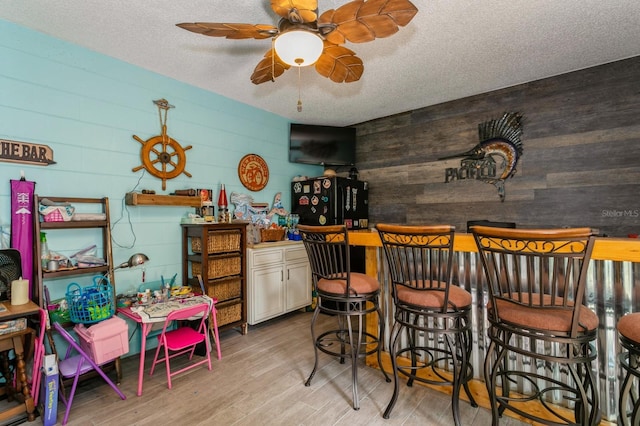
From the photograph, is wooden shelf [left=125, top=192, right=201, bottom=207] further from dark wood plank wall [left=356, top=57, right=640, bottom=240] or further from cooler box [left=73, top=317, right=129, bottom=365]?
dark wood plank wall [left=356, top=57, right=640, bottom=240]

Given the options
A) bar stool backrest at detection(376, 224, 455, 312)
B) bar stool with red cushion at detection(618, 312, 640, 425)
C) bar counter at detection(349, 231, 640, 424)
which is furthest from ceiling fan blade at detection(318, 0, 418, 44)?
bar stool with red cushion at detection(618, 312, 640, 425)

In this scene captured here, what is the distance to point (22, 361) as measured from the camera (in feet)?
6.05

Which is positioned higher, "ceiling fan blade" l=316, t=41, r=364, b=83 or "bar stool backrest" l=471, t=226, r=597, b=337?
"ceiling fan blade" l=316, t=41, r=364, b=83

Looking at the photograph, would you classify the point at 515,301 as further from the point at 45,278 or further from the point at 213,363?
the point at 45,278

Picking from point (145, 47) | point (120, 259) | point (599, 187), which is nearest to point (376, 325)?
point (120, 259)

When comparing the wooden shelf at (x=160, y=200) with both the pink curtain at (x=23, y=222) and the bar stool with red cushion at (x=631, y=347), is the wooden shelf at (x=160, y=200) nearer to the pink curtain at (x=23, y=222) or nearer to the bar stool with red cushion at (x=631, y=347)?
the pink curtain at (x=23, y=222)

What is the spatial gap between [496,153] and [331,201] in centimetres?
Result: 202

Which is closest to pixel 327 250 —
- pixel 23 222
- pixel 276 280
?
pixel 276 280

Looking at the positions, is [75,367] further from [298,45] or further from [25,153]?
[298,45]

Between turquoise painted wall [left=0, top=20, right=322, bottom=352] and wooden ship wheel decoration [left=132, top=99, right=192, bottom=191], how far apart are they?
0.05 m

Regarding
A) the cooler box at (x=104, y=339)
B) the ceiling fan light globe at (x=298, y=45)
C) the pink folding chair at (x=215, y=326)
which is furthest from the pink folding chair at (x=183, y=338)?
the ceiling fan light globe at (x=298, y=45)

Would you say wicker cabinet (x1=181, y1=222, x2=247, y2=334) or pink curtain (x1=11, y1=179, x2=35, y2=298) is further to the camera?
wicker cabinet (x1=181, y1=222, x2=247, y2=334)

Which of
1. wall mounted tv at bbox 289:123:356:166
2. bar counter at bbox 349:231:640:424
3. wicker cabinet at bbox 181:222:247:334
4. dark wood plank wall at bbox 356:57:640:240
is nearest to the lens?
bar counter at bbox 349:231:640:424

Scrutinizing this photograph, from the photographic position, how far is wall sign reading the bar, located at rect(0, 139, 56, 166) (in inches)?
83.7
